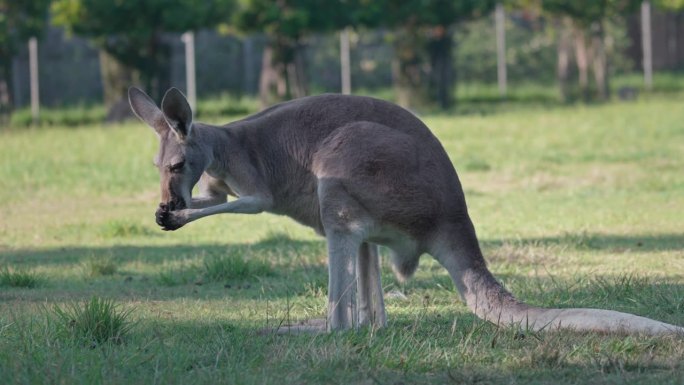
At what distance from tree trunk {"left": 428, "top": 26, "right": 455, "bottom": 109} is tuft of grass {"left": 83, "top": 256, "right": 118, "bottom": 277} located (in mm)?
14870

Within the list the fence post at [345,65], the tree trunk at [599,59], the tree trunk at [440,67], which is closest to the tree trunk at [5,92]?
the fence post at [345,65]

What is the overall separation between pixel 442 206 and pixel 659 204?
5370mm

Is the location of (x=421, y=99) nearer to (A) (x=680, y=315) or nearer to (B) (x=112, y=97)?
(B) (x=112, y=97)

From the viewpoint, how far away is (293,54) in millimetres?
20266

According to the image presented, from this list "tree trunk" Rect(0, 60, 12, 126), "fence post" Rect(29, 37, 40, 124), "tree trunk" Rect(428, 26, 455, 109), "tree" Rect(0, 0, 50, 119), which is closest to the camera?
"tree" Rect(0, 0, 50, 119)

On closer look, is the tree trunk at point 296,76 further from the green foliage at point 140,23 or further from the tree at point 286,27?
the green foliage at point 140,23

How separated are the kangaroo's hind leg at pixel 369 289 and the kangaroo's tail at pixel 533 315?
402mm

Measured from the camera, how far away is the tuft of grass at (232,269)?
659 centimetres

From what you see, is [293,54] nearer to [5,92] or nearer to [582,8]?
[5,92]

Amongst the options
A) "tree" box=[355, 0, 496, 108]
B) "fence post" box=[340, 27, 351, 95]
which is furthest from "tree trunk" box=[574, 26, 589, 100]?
"fence post" box=[340, 27, 351, 95]

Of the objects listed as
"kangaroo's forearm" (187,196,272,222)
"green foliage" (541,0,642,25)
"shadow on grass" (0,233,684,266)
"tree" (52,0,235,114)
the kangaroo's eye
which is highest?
"green foliage" (541,0,642,25)

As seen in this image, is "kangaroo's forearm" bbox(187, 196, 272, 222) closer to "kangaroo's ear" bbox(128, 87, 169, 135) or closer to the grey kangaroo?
the grey kangaroo

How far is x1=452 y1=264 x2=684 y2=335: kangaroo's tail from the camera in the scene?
443 centimetres

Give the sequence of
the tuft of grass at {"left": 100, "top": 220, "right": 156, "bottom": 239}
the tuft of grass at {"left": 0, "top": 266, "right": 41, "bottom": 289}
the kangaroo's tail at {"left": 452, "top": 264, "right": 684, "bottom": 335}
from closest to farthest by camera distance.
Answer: the kangaroo's tail at {"left": 452, "top": 264, "right": 684, "bottom": 335}
the tuft of grass at {"left": 0, "top": 266, "right": 41, "bottom": 289}
the tuft of grass at {"left": 100, "top": 220, "right": 156, "bottom": 239}
